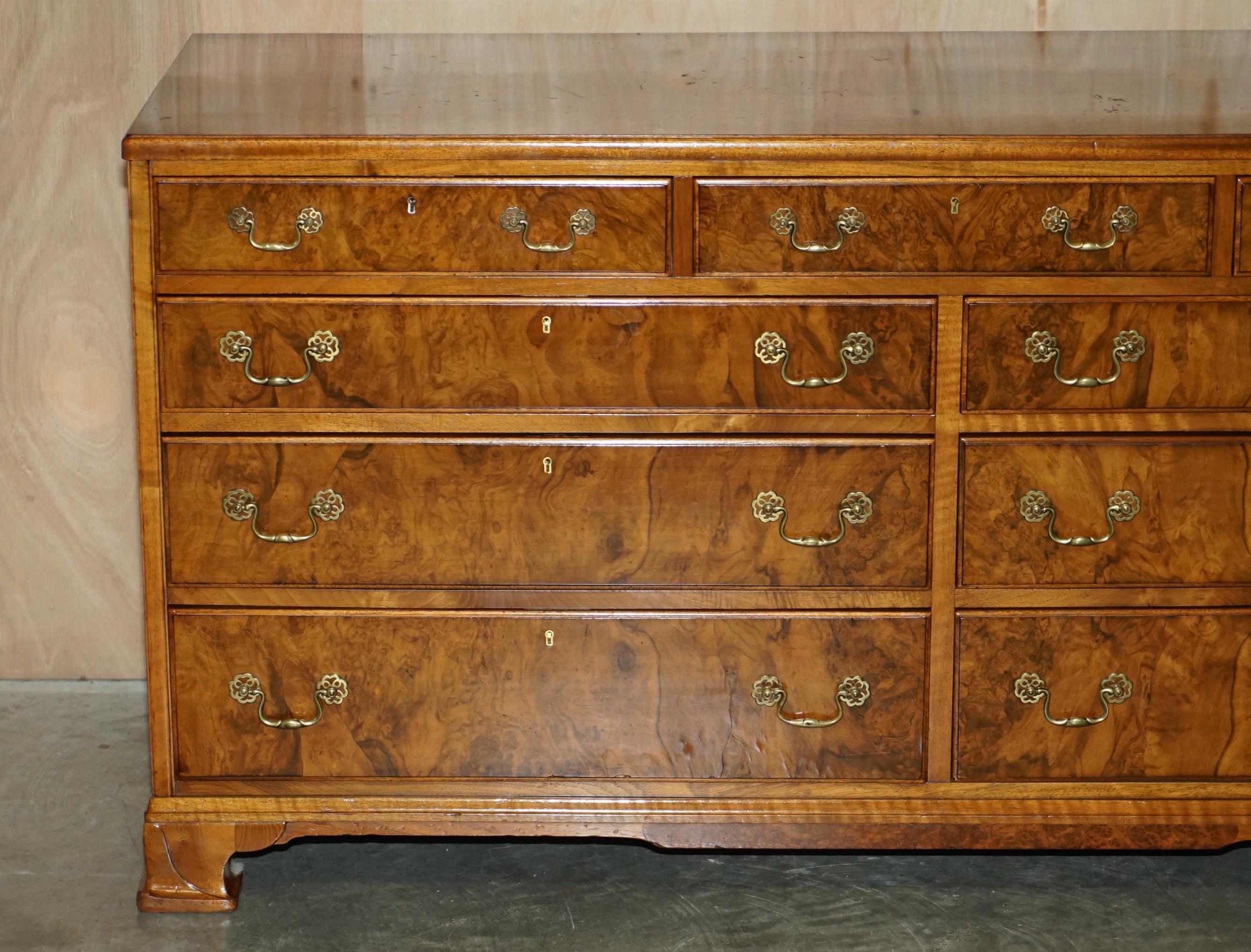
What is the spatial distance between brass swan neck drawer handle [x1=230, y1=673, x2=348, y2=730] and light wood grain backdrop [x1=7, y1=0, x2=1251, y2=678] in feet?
3.19

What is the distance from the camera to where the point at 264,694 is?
2.25m

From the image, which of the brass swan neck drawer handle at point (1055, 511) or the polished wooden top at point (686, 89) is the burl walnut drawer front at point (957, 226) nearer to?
the polished wooden top at point (686, 89)

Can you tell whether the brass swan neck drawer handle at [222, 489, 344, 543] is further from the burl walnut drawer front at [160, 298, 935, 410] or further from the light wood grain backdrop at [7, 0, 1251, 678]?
the light wood grain backdrop at [7, 0, 1251, 678]

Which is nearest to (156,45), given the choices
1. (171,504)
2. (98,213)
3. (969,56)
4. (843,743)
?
(98,213)

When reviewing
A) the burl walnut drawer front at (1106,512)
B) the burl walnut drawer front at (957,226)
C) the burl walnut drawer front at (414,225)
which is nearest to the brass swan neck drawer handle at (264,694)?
the burl walnut drawer front at (414,225)

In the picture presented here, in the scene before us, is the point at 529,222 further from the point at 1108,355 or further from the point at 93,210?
the point at 93,210

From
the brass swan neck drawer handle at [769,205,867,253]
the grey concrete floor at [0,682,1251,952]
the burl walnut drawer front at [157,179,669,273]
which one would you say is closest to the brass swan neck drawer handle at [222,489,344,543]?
the burl walnut drawer front at [157,179,669,273]

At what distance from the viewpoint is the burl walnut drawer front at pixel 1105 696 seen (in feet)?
7.29

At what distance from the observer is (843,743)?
226 cm

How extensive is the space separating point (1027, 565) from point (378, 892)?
1.07 m

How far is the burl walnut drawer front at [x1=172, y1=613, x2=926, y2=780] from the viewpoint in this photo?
2230mm

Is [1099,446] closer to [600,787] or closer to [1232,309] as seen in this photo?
[1232,309]

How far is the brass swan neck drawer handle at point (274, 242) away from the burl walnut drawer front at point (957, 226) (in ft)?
1.68

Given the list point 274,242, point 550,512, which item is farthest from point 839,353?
point 274,242
